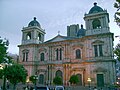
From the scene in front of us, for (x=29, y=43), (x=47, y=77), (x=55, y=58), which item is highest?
(x=29, y=43)

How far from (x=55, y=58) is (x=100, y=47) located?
10.2 metres

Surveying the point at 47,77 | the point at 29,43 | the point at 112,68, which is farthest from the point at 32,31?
the point at 112,68

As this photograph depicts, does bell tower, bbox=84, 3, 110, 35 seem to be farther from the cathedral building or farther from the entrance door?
the entrance door

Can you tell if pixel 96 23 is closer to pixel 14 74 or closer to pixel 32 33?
pixel 32 33

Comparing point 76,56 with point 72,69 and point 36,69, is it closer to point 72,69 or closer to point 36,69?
point 72,69

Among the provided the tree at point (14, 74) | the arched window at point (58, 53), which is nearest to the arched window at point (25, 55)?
the arched window at point (58, 53)

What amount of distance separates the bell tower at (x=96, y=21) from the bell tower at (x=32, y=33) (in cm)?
1264

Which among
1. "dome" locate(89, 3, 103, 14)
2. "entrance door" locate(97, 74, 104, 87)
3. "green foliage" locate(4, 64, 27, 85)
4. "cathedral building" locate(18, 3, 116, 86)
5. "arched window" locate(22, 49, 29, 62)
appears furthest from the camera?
"arched window" locate(22, 49, 29, 62)

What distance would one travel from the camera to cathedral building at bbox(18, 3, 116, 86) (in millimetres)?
28062

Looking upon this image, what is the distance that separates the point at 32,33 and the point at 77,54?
12.7 metres

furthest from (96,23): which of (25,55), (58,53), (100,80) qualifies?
(25,55)

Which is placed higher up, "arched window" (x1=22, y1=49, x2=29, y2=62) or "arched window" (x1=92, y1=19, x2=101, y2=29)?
"arched window" (x1=92, y1=19, x2=101, y2=29)

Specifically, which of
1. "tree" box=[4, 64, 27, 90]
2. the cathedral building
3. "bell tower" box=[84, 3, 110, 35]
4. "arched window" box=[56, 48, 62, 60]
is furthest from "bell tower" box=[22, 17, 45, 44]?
"tree" box=[4, 64, 27, 90]

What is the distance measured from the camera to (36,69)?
119 ft
